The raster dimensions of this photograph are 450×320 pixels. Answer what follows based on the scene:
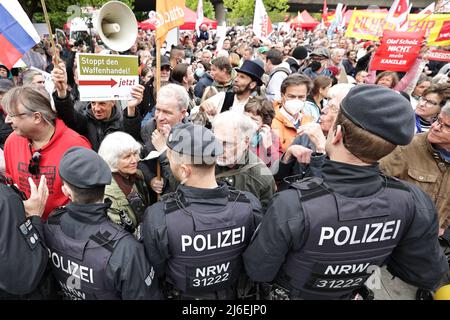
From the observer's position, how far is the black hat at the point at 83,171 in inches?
72.7

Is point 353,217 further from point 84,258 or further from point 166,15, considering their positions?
point 166,15

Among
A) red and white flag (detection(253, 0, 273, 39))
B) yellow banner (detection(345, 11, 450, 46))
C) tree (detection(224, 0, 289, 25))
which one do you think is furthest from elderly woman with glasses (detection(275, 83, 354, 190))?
tree (detection(224, 0, 289, 25))

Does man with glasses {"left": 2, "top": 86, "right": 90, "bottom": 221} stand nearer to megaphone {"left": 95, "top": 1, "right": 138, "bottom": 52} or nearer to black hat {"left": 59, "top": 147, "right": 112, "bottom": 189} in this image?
black hat {"left": 59, "top": 147, "right": 112, "bottom": 189}

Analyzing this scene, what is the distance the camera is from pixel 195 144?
187 centimetres

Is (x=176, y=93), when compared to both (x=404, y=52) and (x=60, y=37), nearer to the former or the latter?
(x=404, y=52)

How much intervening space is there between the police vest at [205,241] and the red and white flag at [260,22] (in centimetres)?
901

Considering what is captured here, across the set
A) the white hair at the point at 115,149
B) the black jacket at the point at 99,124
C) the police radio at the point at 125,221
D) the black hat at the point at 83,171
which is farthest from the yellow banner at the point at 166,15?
the police radio at the point at 125,221

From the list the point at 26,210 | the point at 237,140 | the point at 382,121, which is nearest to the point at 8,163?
the point at 26,210

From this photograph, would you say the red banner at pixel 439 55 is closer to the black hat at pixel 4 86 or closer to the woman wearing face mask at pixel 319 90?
the woman wearing face mask at pixel 319 90

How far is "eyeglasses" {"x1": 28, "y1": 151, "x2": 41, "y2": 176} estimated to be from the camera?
2.55 metres

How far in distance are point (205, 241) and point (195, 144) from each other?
0.57 meters

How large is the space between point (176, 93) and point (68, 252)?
180cm

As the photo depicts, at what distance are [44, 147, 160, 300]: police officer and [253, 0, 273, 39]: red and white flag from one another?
908 centimetres

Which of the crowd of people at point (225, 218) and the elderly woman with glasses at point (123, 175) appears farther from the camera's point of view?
the elderly woman with glasses at point (123, 175)
